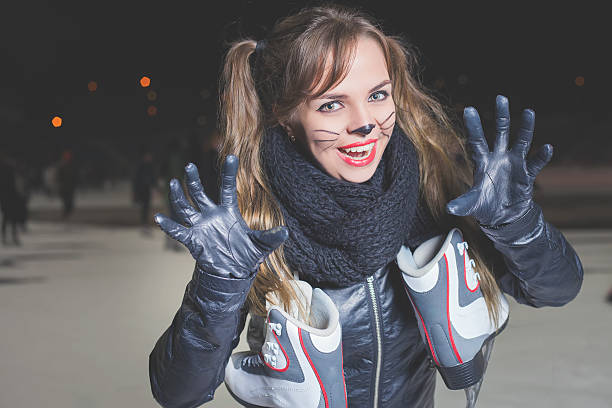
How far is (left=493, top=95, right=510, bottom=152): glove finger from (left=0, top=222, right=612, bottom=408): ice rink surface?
5.98 ft

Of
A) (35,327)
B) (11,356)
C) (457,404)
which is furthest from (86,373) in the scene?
(457,404)

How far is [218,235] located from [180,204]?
0.08 m

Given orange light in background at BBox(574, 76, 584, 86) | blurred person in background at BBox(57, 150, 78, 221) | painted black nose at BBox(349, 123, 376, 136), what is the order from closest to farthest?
painted black nose at BBox(349, 123, 376, 136) → blurred person in background at BBox(57, 150, 78, 221) → orange light in background at BBox(574, 76, 584, 86)

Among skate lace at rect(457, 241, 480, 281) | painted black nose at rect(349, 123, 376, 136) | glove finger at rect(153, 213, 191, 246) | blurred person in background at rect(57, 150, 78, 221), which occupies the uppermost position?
painted black nose at rect(349, 123, 376, 136)

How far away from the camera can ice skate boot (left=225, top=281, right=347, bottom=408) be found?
3.75 feet

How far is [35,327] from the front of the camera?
Result: 3893 mm

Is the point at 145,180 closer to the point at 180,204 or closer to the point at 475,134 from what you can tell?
the point at 180,204

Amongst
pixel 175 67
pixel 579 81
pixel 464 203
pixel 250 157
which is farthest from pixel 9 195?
pixel 579 81

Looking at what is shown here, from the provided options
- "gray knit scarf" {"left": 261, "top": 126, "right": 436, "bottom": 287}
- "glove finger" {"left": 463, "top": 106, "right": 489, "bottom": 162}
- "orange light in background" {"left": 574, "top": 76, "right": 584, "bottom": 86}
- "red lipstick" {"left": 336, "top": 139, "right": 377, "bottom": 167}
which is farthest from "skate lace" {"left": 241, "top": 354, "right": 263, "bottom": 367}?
"orange light in background" {"left": 574, "top": 76, "right": 584, "bottom": 86}

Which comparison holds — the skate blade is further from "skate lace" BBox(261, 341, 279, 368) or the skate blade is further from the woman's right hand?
the woman's right hand

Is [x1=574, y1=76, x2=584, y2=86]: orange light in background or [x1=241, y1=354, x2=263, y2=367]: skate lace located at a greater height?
[x1=241, y1=354, x2=263, y2=367]: skate lace

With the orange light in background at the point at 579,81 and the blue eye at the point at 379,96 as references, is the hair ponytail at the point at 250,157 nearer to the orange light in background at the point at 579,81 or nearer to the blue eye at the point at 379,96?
the blue eye at the point at 379,96

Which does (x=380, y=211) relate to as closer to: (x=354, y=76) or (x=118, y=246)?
(x=354, y=76)

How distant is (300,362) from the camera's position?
1149mm
